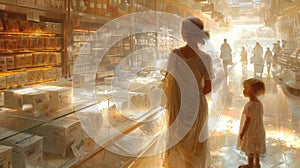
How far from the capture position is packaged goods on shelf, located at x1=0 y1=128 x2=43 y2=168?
1923 mm

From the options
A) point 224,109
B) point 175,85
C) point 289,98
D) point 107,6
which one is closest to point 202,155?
point 175,85

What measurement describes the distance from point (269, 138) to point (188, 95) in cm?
243

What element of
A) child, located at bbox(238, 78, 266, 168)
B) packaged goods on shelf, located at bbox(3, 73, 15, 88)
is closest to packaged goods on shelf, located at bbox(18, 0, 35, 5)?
packaged goods on shelf, located at bbox(3, 73, 15, 88)

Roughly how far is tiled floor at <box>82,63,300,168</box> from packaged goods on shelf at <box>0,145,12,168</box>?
701mm

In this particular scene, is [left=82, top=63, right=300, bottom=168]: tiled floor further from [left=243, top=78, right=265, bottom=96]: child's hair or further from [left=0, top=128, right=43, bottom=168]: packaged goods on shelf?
[left=243, top=78, right=265, bottom=96]: child's hair

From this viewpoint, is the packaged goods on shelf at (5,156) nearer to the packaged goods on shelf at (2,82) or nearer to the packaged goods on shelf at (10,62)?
the packaged goods on shelf at (2,82)

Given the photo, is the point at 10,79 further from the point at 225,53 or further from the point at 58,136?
the point at 225,53

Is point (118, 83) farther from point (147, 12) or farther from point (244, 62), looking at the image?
point (244, 62)

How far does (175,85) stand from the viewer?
2.43 m

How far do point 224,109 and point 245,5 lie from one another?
14.7 m

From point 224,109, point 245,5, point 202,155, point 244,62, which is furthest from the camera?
point 245,5

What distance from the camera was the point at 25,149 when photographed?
→ 6.40ft

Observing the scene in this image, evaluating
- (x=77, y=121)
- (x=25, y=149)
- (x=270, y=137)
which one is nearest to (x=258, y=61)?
(x=270, y=137)

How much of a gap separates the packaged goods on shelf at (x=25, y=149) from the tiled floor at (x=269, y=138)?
0.46 m
